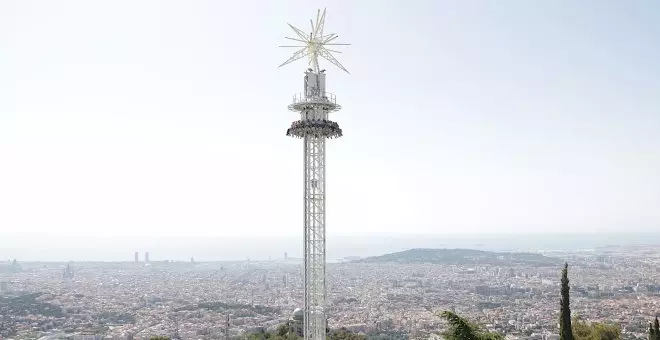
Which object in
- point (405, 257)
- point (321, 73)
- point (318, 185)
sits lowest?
point (405, 257)

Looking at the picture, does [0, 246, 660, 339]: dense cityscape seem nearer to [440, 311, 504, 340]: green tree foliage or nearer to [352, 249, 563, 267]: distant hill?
[440, 311, 504, 340]: green tree foliage

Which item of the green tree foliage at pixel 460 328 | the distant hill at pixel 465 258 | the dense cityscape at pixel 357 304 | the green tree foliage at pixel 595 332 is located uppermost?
the green tree foliage at pixel 460 328

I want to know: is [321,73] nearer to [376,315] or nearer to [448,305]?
[376,315]

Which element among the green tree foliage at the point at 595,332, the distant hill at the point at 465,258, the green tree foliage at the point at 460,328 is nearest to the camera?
the green tree foliage at the point at 460,328

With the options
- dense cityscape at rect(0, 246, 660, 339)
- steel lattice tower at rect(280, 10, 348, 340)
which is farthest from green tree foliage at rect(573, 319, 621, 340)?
steel lattice tower at rect(280, 10, 348, 340)

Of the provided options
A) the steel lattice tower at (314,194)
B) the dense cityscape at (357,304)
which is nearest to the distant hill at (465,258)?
the dense cityscape at (357,304)

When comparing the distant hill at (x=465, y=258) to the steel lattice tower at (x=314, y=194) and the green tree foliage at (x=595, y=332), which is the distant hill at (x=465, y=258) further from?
the steel lattice tower at (x=314, y=194)

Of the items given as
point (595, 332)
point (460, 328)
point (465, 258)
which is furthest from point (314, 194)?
point (465, 258)

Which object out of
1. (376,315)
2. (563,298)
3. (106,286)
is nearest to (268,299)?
(376,315)
